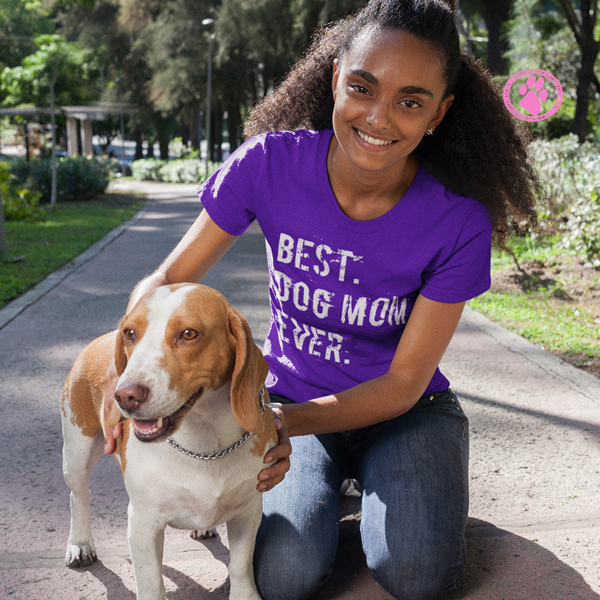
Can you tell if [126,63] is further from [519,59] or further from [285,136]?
[285,136]

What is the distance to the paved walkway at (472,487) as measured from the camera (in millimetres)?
2598

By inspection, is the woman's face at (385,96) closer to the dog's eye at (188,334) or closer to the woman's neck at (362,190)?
the woman's neck at (362,190)

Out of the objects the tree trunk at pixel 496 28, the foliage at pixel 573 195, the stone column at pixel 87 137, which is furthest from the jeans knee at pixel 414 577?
the stone column at pixel 87 137

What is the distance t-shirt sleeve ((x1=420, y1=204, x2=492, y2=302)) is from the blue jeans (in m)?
0.54

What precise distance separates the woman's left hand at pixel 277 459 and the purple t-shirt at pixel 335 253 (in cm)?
45

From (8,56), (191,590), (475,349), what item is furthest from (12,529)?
(8,56)

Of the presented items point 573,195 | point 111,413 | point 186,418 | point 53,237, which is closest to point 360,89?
point 186,418

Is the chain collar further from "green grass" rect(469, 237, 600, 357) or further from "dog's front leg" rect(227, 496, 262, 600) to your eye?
"green grass" rect(469, 237, 600, 357)

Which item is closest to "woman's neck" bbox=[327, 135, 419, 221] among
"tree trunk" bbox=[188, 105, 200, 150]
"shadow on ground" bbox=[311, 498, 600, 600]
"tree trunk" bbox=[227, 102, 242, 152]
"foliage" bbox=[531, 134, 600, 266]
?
"shadow on ground" bbox=[311, 498, 600, 600]

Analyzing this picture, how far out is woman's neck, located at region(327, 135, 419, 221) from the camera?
8.61ft

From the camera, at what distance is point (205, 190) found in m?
2.78

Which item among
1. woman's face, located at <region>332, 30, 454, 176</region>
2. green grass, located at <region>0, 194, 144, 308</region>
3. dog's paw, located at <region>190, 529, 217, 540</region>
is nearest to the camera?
woman's face, located at <region>332, 30, 454, 176</region>

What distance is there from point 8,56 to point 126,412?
5327cm

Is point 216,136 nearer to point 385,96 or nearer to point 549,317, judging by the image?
point 549,317
